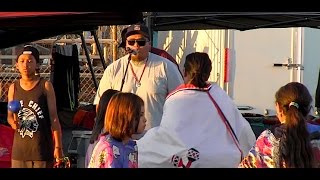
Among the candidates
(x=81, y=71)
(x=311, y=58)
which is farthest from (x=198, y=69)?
(x=81, y=71)

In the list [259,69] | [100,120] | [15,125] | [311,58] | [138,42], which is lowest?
[15,125]

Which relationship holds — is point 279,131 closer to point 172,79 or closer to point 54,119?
point 172,79

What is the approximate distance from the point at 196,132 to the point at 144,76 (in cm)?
111

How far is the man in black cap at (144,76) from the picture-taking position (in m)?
4.82

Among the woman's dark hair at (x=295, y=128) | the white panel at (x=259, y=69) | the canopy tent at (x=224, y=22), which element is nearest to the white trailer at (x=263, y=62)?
the white panel at (x=259, y=69)

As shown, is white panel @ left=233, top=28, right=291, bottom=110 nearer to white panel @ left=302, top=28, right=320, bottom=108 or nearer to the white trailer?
the white trailer

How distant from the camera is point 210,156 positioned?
3.85 meters

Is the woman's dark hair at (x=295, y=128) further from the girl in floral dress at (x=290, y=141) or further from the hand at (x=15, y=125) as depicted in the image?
the hand at (x=15, y=125)

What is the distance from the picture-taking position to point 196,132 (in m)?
3.90

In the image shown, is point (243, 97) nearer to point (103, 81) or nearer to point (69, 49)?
point (69, 49)

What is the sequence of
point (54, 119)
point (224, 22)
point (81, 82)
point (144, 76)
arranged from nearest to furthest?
1. point (54, 119)
2. point (144, 76)
3. point (224, 22)
4. point (81, 82)

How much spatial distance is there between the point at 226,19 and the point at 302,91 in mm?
4663

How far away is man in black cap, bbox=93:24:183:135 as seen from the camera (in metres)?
4.82
